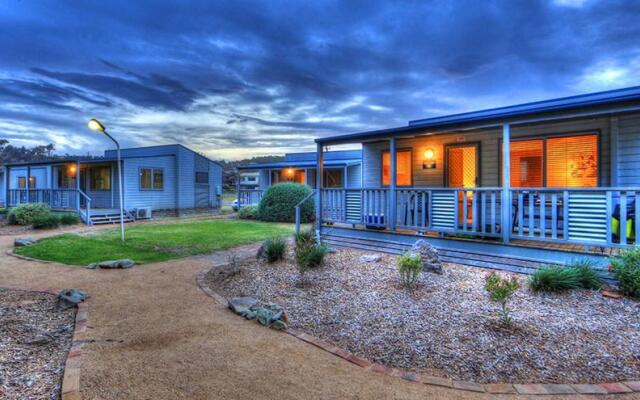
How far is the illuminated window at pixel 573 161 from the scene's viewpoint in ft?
25.2

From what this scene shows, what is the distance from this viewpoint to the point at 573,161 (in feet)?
26.1

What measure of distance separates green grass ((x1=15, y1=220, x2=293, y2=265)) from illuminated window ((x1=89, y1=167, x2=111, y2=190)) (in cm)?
750

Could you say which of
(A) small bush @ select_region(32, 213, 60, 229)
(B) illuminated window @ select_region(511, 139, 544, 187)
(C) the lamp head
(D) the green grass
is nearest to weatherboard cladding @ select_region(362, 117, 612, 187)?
(B) illuminated window @ select_region(511, 139, 544, 187)

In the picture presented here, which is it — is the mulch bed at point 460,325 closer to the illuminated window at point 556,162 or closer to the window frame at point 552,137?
the window frame at point 552,137

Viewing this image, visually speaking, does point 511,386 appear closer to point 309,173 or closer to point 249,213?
point 249,213

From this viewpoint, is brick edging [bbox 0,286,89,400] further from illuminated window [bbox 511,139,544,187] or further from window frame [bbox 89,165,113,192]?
window frame [bbox 89,165,113,192]

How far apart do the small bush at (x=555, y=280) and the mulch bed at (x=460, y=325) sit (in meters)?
0.14

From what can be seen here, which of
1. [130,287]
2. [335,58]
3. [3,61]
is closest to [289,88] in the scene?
[335,58]

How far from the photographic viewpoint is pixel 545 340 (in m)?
→ 3.47

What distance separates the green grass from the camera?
8.25 m

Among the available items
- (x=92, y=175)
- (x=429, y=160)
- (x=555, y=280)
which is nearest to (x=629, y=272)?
(x=555, y=280)

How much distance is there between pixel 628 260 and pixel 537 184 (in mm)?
4172

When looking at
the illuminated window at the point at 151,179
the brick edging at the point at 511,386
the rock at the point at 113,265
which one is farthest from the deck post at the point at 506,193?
the illuminated window at the point at 151,179

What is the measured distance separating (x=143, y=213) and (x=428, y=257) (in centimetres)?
1627
